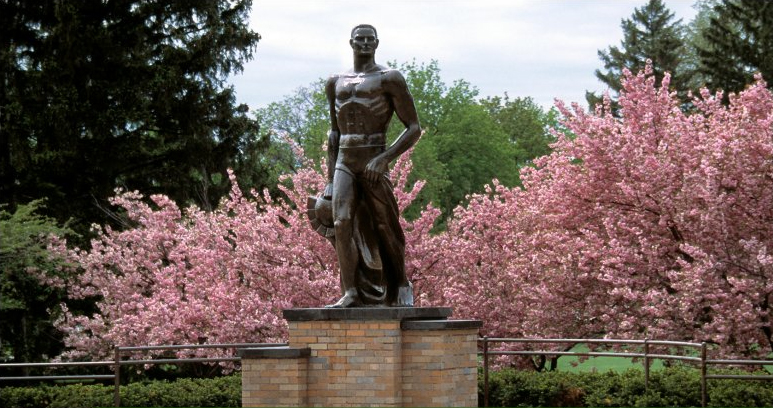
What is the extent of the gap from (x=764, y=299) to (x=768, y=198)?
1.79 metres

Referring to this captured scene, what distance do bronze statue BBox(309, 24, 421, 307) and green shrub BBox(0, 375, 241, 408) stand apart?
19.2 ft

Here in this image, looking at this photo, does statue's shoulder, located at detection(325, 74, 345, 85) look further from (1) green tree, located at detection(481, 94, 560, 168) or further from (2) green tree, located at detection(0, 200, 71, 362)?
(1) green tree, located at detection(481, 94, 560, 168)

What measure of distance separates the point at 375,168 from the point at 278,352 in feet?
7.07

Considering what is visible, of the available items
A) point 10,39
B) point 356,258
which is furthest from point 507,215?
point 10,39

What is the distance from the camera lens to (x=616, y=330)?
20.7m

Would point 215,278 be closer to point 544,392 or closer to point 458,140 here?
point 544,392

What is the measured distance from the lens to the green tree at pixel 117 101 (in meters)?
30.7

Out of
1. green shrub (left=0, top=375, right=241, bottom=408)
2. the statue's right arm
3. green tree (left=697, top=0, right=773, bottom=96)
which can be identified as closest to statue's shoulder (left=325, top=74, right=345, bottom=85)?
the statue's right arm

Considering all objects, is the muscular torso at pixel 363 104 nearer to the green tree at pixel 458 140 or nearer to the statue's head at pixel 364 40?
the statue's head at pixel 364 40

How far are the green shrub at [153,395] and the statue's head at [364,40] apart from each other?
708cm

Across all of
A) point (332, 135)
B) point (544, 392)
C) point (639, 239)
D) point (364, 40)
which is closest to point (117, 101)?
point (639, 239)

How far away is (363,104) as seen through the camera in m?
12.4

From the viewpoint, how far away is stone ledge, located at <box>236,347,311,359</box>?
38.9ft

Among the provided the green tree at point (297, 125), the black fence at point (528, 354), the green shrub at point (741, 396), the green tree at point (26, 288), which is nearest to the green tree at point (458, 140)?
the green tree at point (297, 125)
